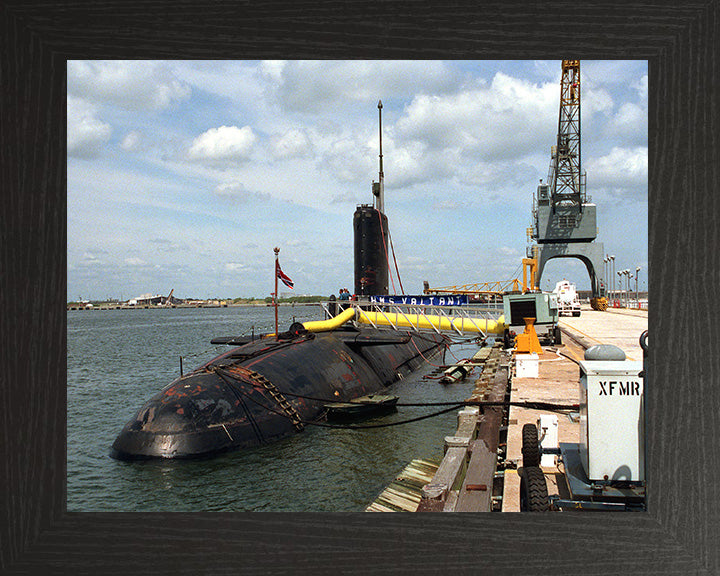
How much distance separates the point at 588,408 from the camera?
4.63 meters

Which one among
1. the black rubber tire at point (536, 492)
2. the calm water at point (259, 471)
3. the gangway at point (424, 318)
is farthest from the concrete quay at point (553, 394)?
the gangway at point (424, 318)

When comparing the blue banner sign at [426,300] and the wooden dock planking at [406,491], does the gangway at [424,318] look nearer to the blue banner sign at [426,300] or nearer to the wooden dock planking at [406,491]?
the blue banner sign at [426,300]

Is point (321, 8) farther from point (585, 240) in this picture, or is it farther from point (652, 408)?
point (585, 240)

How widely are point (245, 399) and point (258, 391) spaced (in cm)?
56

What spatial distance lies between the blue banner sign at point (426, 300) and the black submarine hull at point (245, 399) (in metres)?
5.41

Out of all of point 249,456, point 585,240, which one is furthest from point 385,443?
point 585,240

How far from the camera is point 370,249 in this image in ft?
87.4

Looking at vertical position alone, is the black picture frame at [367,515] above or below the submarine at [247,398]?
above

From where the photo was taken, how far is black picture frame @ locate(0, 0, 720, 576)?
7.98 ft

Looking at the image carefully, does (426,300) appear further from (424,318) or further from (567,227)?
(567,227)

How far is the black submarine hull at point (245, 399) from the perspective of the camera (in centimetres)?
1307

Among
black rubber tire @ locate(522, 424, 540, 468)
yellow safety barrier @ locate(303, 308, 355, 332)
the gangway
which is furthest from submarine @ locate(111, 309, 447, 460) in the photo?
the gangway

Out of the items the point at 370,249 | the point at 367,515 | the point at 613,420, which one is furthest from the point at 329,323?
the point at 367,515

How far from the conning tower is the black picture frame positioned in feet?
78.2
